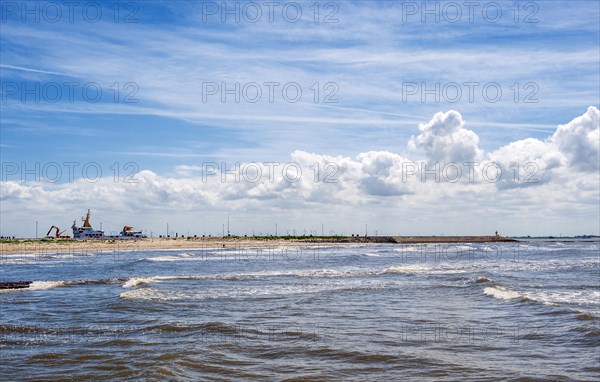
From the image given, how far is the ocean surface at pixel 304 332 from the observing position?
42.8 feet

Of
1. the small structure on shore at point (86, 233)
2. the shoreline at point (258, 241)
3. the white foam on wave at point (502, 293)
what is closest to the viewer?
the white foam on wave at point (502, 293)

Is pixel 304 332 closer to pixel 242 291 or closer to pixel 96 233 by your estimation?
pixel 242 291

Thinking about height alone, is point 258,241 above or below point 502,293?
below

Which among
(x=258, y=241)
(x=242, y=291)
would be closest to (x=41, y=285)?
(x=242, y=291)

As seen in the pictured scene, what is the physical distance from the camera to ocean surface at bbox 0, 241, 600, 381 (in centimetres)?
1303

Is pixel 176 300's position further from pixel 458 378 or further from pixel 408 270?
pixel 408 270

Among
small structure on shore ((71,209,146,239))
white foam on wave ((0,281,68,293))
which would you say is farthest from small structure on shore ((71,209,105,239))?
white foam on wave ((0,281,68,293))

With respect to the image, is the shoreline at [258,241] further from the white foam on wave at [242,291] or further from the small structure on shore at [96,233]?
the white foam on wave at [242,291]

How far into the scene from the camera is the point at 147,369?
1302 centimetres

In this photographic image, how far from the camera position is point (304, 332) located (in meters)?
17.5

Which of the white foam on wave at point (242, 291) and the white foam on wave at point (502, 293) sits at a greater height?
the white foam on wave at point (502, 293)

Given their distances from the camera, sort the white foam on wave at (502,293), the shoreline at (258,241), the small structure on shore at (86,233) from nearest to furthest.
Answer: the white foam on wave at (502,293), the shoreline at (258,241), the small structure on shore at (86,233)

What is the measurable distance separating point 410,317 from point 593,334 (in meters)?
5.97

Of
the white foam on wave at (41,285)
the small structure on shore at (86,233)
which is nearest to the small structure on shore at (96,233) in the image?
the small structure on shore at (86,233)
